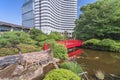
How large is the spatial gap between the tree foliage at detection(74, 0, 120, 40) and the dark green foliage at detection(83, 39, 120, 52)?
2.16m

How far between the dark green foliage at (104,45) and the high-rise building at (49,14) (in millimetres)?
48050

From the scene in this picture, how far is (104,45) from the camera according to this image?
20.4 m

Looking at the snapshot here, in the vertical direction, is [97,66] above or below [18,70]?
below

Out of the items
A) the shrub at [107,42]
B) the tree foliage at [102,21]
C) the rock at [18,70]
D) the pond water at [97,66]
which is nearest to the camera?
the rock at [18,70]

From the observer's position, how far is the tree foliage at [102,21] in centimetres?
2200

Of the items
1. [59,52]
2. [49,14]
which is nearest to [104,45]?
[59,52]

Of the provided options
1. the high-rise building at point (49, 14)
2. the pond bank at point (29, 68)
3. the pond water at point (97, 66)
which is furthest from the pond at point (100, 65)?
the high-rise building at point (49, 14)

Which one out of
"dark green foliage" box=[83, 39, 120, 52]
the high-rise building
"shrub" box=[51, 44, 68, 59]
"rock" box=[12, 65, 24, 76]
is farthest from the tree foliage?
the high-rise building

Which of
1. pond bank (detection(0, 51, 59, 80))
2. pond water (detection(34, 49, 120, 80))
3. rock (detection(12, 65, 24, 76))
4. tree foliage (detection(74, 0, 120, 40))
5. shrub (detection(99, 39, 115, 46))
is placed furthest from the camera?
tree foliage (detection(74, 0, 120, 40))

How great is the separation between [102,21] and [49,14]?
5053 cm

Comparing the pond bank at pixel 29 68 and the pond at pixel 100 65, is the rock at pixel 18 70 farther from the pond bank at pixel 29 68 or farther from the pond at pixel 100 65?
the pond at pixel 100 65

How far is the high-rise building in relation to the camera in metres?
69.1

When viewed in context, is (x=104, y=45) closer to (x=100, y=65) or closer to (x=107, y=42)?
(x=107, y=42)

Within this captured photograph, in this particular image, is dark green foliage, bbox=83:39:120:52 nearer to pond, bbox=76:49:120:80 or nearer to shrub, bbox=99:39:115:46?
shrub, bbox=99:39:115:46
